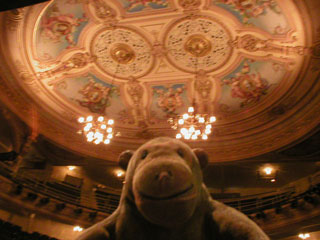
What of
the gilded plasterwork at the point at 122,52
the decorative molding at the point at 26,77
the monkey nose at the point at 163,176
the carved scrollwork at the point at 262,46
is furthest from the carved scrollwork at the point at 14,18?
the monkey nose at the point at 163,176

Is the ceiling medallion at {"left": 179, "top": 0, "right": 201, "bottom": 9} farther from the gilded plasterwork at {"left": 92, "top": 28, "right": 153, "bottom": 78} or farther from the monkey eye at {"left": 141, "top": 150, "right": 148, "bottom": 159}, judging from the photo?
Result: the monkey eye at {"left": 141, "top": 150, "right": 148, "bottom": 159}

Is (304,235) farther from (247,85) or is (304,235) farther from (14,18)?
(14,18)

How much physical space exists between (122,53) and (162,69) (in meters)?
1.52

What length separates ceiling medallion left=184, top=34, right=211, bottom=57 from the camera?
862 centimetres

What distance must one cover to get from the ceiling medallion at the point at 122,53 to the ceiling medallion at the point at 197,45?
1.90 m

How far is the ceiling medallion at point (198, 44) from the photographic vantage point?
8.24 m

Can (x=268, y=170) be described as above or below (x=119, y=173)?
below

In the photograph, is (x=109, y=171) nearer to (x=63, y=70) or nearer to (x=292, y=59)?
(x=63, y=70)

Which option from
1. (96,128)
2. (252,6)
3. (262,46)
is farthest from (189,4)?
(96,128)

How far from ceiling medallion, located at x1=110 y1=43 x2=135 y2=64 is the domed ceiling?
0.04m

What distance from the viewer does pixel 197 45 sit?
8789mm

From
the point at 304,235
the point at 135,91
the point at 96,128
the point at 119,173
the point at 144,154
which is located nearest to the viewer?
the point at 144,154

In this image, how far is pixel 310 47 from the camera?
7.79 metres

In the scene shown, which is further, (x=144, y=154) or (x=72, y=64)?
(x=72, y=64)
